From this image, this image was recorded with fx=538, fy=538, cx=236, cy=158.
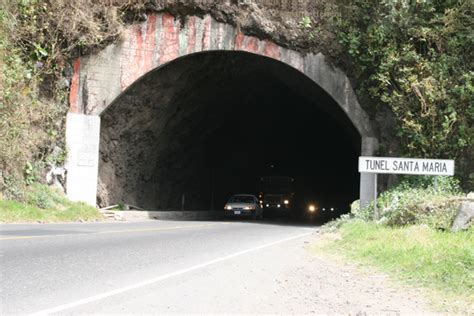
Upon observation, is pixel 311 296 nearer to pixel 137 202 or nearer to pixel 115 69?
pixel 115 69

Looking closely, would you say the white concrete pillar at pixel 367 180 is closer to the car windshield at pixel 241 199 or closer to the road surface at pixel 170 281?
the car windshield at pixel 241 199

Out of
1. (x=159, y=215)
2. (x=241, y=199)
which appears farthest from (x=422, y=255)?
(x=241, y=199)

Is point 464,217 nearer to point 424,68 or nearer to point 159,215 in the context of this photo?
point 424,68

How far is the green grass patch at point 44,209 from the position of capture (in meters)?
17.8

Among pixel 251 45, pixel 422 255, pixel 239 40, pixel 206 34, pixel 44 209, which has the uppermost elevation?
pixel 206 34

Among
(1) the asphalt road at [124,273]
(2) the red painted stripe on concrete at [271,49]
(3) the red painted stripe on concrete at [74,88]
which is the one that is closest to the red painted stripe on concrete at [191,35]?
(2) the red painted stripe on concrete at [271,49]

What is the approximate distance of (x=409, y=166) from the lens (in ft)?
53.1

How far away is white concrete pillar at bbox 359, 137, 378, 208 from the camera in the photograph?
2319 cm

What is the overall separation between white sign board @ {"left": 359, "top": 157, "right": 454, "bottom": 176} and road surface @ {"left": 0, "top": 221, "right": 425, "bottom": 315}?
576 centimetres

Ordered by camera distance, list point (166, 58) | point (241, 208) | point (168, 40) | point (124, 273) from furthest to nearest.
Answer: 1. point (241, 208)
2. point (168, 40)
3. point (166, 58)
4. point (124, 273)

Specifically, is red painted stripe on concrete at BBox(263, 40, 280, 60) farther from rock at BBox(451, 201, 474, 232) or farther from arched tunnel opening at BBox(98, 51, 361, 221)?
rock at BBox(451, 201, 474, 232)

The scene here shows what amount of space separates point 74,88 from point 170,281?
17.4m

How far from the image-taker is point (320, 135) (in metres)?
43.1

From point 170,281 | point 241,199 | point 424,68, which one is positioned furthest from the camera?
point 241,199
